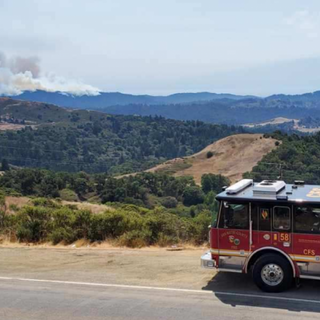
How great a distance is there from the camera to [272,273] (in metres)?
10.2

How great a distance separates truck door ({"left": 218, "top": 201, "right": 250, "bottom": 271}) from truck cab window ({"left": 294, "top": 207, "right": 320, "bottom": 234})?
41.0 inches

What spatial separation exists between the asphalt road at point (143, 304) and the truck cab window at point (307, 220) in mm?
1378

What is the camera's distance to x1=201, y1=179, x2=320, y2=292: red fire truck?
32.7 ft

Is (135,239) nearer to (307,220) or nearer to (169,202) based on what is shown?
(307,220)

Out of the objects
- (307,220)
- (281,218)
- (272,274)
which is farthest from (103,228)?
(307,220)

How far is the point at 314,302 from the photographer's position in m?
9.55

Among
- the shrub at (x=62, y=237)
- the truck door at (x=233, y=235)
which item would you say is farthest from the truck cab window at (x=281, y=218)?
the shrub at (x=62, y=237)

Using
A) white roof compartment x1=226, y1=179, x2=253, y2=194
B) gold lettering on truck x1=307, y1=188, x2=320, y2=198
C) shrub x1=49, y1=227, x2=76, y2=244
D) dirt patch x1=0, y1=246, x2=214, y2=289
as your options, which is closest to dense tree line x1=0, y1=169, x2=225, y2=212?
shrub x1=49, y1=227, x2=76, y2=244

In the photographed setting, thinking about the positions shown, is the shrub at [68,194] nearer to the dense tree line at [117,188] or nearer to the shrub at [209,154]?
the dense tree line at [117,188]

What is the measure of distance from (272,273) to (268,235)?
0.82 m

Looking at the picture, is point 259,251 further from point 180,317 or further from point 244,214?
point 180,317

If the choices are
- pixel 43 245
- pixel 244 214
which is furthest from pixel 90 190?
pixel 244 214

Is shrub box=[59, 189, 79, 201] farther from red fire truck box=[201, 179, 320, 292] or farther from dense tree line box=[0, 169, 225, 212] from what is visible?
red fire truck box=[201, 179, 320, 292]

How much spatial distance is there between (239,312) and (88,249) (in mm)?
7235
